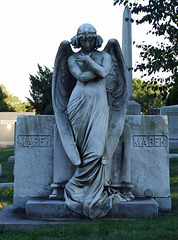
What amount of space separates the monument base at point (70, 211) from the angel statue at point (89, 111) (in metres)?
0.09

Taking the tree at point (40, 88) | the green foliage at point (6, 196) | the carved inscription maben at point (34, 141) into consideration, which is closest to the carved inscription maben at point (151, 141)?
the carved inscription maben at point (34, 141)

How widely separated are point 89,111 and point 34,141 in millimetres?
976

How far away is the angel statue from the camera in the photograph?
14.1 feet

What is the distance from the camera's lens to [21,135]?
15.9 feet

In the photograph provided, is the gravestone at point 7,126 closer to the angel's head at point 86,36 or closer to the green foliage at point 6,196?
the green foliage at point 6,196

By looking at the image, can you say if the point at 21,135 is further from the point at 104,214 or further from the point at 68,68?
the point at 104,214

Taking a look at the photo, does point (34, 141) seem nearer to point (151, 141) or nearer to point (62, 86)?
point (62, 86)

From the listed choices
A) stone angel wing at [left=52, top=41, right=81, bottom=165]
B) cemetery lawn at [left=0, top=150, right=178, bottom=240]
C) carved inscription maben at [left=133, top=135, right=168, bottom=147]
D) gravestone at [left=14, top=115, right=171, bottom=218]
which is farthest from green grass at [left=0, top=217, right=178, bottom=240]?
stone angel wing at [left=52, top=41, right=81, bottom=165]

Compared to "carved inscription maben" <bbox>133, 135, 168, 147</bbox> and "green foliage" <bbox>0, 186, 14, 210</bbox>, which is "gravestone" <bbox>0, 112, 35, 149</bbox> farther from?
"carved inscription maben" <bbox>133, 135, 168, 147</bbox>

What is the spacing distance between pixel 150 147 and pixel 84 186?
3.81ft

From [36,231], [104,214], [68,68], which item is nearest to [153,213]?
[104,214]

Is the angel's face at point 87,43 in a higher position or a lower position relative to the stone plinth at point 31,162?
higher

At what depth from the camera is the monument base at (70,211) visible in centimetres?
434

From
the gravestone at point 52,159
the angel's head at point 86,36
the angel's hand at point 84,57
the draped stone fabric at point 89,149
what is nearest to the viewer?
the draped stone fabric at point 89,149
